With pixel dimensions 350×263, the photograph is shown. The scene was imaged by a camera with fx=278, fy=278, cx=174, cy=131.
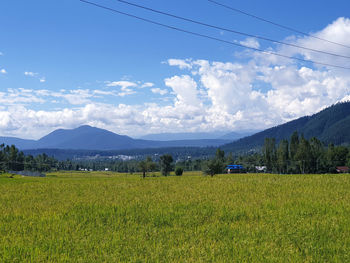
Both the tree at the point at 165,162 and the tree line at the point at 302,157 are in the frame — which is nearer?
the tree line at the point at 302,157

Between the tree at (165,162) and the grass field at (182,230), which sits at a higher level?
the grass field at (182,230)

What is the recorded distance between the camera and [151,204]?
55.2 ft

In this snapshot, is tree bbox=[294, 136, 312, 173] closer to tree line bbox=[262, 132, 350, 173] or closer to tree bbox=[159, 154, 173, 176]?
tree line bbox=[262, 132, 350, 173]

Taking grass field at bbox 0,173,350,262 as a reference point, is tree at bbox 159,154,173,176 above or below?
below

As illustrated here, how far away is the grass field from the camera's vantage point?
952cm

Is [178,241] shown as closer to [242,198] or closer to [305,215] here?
[305,215]

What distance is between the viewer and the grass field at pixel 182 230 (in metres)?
9.52

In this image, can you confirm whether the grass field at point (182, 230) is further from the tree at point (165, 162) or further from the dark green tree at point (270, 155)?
the dark green tree at point (270, 155)

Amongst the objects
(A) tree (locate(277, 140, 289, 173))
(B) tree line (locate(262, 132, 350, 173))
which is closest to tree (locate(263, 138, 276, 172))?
(B) tree line (locate(262, 132, 350, 173))

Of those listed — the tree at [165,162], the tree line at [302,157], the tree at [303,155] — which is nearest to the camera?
the tree at [303,155]

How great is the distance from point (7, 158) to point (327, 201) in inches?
8501

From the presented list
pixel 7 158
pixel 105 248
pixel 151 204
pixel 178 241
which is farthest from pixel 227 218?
pixel 7 158

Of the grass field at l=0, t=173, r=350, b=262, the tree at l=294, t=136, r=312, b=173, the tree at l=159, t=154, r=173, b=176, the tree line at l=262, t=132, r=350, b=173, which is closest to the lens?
the grass field at l=0, t=173, r=350, b=262

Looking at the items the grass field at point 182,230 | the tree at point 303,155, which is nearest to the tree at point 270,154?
the tree at point 303,155
